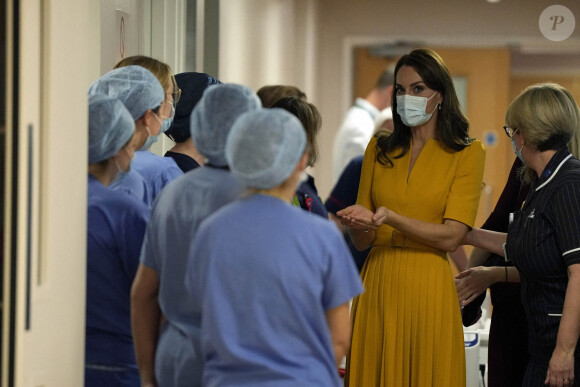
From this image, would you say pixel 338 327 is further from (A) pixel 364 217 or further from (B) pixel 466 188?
(B) pixel 466 188

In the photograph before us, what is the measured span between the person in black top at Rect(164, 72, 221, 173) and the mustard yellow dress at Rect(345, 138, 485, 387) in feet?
1.98

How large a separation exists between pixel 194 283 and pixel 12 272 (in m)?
0.42

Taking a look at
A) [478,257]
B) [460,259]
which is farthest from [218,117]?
[460,259]

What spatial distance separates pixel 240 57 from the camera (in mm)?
4660

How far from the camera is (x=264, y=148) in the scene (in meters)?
1.53

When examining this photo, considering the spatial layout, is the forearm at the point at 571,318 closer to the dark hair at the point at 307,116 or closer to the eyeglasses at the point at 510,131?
the eyeglasses at the point at 510,131

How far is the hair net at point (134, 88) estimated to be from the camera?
2.16 m

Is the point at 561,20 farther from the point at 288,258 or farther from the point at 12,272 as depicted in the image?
the point at 12,272

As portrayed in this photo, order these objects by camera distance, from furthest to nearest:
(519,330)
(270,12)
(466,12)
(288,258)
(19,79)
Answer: (466,12), (270,12), (519,330), (19,79), (288,258)

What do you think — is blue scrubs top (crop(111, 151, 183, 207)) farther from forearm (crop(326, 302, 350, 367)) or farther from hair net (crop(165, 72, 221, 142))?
forearm (crop(326, 302, 350, 367))

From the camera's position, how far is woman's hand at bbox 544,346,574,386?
2.11m

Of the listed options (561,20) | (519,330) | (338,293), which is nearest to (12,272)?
(338,293)

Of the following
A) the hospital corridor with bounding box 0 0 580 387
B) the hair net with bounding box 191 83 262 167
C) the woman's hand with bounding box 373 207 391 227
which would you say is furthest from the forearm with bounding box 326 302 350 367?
the woman's hand with bounding box 373 207 391 227

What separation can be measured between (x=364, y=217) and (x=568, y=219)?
56 cm
